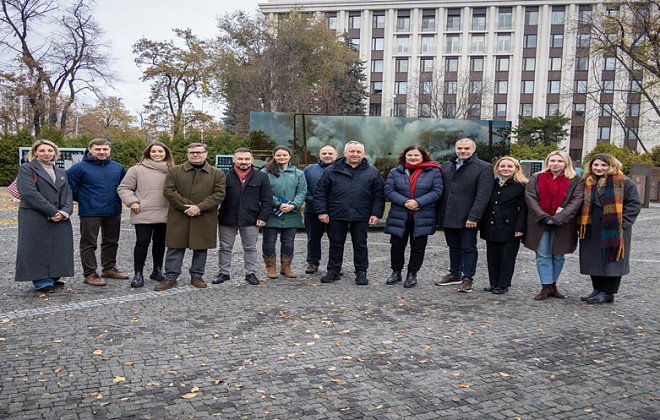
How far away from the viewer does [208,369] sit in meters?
4.23

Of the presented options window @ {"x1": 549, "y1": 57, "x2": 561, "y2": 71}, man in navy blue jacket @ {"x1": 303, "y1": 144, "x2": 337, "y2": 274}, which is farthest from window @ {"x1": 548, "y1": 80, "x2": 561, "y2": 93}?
man in navy blue jacket @ {"x1": 303, "y1": 144, "x2": 337, "y2": 274}

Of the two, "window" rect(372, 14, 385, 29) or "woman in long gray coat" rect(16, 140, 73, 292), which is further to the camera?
"window" rect(372, 14, 385, 29)

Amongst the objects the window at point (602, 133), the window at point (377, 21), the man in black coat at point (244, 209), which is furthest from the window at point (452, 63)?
the man in black coat at point (244, 209)

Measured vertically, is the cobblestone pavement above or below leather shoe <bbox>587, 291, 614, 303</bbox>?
below

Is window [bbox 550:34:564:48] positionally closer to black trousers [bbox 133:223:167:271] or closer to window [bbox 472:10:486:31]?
window [bbox 472:10:486:31]

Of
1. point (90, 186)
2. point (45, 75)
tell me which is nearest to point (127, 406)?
point (90, 186)

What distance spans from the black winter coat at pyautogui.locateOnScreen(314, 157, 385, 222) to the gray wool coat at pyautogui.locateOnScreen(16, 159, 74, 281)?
128 inches

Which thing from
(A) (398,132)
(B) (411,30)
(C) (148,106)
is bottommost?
(A) (398,132)

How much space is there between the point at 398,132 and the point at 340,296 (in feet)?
26.4

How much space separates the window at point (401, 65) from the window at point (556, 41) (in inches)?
704

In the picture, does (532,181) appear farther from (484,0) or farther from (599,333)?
(484,0)

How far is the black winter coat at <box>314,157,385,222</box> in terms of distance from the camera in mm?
7547

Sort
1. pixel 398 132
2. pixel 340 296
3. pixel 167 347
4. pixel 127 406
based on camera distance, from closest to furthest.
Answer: pixel 127 406 < pixel 167 347 < pixel 340 296 < pixel 398 132

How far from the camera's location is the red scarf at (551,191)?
670 centimetres
